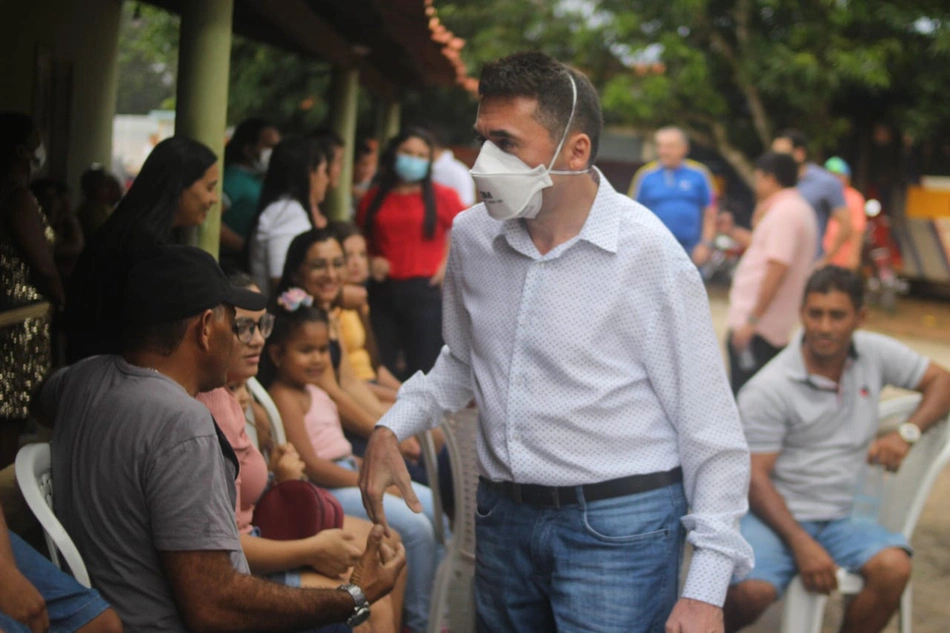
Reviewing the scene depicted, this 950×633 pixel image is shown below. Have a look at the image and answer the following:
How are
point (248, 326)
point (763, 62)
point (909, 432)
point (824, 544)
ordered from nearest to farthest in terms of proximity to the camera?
point (248, 326)
point (824, 544)
point (909, 432)
point (763, 62)

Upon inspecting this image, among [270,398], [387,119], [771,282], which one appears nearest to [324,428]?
[270,398]

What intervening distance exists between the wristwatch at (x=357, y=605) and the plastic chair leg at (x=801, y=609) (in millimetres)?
1886

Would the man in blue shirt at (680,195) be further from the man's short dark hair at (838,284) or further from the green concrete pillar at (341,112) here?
the man's short dark hair at (838,284)

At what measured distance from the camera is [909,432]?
4414 mm

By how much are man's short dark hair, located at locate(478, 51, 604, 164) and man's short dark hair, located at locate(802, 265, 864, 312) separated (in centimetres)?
212

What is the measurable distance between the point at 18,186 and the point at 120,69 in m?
4.23

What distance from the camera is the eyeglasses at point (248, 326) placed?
306cm

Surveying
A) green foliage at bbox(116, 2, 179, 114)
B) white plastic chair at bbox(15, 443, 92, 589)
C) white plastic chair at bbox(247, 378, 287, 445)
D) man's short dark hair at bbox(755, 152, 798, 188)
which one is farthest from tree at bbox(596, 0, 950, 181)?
white plastic chair at bbox(15, 443, 92, 589)

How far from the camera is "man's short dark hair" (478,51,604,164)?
8.44ft

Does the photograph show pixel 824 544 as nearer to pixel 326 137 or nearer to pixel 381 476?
pixel 381 476

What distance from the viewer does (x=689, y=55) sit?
19.3m

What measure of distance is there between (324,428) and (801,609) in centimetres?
179

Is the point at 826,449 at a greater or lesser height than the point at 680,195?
lesser

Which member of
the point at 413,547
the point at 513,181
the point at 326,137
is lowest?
the point at 413,547
